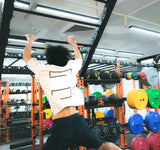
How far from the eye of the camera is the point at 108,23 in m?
5.01

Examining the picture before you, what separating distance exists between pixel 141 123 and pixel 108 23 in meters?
3.06

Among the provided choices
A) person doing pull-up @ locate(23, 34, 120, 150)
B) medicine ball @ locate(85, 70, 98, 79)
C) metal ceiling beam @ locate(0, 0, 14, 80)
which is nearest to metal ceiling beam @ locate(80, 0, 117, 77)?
medicine ball @ locate(85, 70, 98, 79)

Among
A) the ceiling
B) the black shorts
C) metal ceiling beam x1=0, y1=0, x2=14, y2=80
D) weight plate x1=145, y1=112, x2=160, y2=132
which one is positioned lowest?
weight plate x1=145, y1=112, x2=160, y2=132

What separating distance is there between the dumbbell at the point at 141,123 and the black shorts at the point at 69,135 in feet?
6.91

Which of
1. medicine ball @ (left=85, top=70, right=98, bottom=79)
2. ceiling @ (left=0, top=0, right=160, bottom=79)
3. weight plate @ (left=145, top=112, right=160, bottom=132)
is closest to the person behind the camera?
medicine ball @ (left=85, top=70, right=98, bottom=79)

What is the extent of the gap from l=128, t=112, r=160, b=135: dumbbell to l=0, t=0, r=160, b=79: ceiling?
7.22ft

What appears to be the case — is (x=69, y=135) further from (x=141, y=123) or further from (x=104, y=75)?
(x=141, y=123)

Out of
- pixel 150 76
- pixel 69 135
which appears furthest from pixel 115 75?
pixel 69 135

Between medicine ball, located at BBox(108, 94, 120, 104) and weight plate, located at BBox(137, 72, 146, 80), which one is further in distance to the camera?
weight plate, located at BBox(137, 72, 146, 80)

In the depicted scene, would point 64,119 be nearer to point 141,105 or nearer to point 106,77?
point 106,77

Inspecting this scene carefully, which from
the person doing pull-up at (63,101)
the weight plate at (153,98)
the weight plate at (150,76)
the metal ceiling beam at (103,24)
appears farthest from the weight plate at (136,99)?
the person doing pull-up at (63,101)

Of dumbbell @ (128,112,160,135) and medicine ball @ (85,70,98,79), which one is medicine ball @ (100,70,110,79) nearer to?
medicine ball @ (85,70,98,79)

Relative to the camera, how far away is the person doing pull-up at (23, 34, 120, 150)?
1.24m

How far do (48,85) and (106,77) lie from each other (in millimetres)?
1992
